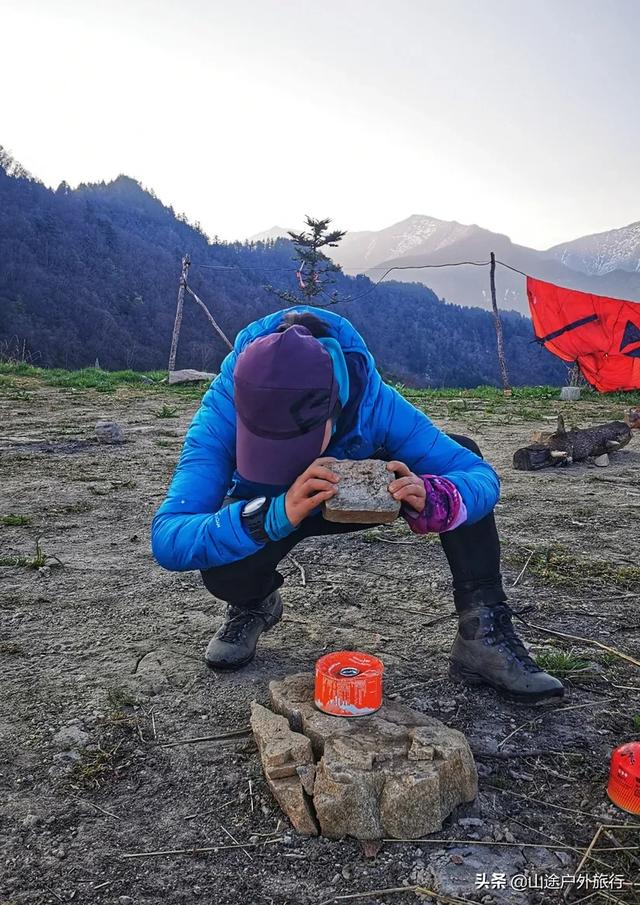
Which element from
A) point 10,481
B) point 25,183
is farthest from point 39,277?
point 10,481

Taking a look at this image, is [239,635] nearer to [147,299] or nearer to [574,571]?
[574,571]

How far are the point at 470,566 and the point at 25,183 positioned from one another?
63.5m

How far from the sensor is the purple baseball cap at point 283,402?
167 centimetres

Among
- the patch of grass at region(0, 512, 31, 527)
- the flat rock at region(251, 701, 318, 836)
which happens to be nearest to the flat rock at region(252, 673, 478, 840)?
the flat rock at region(251, 701, 318, 836)

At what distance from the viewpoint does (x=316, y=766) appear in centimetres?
151

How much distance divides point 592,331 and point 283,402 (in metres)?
10.8

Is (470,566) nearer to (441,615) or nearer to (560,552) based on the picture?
(441,615)

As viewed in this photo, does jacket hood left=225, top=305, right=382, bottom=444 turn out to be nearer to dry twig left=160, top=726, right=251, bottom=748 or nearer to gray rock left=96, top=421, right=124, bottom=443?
dry twig left=160, top=726, right=251, bottom=748

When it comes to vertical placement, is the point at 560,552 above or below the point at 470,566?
below

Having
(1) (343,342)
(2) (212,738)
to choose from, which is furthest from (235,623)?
(1) (343,342)

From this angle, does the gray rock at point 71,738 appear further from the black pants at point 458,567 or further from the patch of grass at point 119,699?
the black pants at point 458,567

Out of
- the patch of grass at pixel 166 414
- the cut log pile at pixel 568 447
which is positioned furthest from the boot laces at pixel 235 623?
the patch of grass at pixel 166 414

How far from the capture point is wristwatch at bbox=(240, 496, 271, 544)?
5.82 feet

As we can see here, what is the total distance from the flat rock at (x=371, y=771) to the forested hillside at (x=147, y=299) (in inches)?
1466
